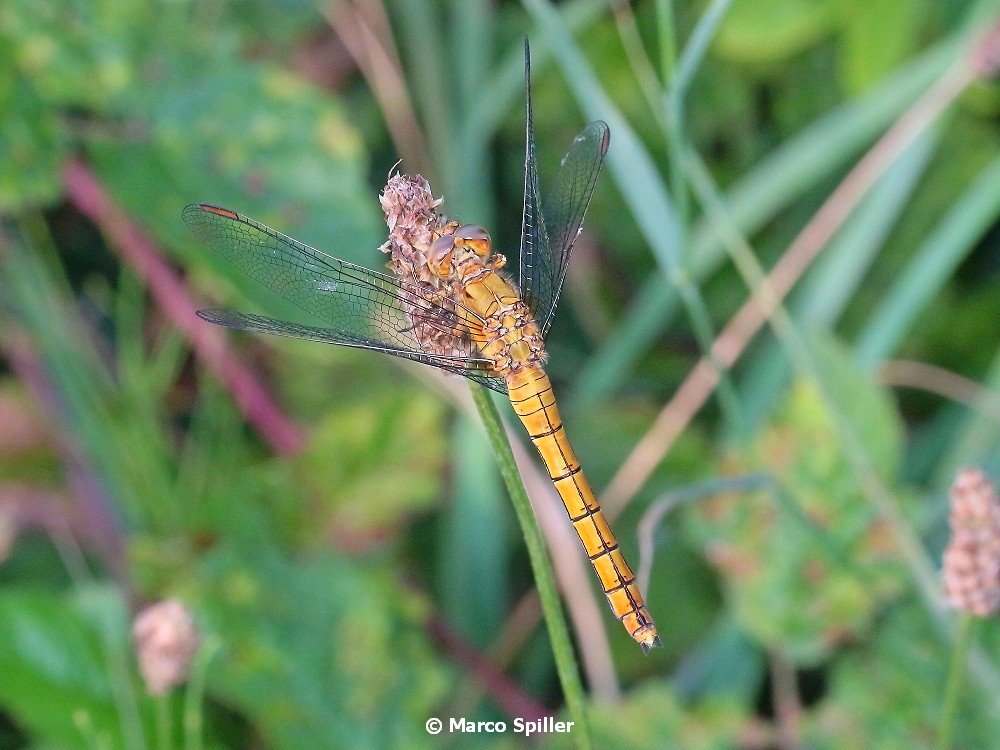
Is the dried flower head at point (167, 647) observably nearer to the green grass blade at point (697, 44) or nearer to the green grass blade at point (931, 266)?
the green grass blade at point (697, 44)

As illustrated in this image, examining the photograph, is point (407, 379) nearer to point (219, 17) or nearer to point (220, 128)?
point (220, 128)

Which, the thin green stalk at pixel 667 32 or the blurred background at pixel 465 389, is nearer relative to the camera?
the thin green stalk at pixel 667 32

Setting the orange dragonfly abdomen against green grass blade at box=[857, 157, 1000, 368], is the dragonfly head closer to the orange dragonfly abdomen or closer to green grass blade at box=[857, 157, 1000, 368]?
the orange dragonfly abdomen

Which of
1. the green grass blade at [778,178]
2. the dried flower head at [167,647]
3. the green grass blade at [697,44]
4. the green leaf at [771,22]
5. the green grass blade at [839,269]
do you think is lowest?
the dried flower head at [167,647]

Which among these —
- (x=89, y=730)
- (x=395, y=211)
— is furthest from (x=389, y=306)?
(x=89, y=730)

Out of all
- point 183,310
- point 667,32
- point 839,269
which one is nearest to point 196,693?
point 183,310

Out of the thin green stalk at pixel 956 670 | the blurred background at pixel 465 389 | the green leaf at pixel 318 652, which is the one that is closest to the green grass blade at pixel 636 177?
the blurred background at pixel 465 389

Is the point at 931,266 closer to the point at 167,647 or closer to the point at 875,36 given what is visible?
the point at 875,36
